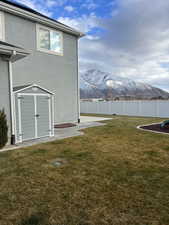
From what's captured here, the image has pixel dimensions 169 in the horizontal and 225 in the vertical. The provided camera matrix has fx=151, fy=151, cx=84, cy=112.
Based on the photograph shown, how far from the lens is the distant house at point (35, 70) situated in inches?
222

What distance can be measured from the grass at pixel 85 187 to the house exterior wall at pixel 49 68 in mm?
5313

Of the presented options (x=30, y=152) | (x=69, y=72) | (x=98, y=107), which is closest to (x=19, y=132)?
(x=30, y=152)

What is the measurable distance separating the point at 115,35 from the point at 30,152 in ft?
43.8

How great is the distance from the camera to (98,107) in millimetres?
20750

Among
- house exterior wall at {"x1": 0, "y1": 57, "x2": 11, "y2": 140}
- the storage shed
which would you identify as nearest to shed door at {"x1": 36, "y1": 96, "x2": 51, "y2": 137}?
the storage shed

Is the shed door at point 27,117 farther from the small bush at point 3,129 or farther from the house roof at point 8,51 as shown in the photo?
the house roof at point 8,51

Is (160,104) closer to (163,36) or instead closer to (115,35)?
(163,36)

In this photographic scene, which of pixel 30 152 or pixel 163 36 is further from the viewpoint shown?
pixel 163 36

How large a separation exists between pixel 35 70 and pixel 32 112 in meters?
3.85

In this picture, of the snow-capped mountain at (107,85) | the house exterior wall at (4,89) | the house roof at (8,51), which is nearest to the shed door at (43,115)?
the house exterior wall at (4,89)

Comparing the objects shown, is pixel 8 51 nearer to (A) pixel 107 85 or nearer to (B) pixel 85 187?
(B) pixel 85 187

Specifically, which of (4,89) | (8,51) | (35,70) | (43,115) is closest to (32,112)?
(43,115)

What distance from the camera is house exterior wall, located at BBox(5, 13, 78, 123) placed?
823cm

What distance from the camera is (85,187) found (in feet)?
9.41
